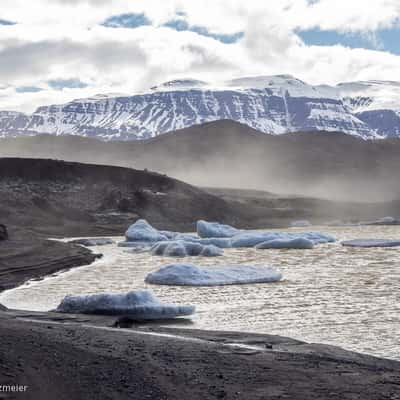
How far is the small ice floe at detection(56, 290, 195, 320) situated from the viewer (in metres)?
17.7

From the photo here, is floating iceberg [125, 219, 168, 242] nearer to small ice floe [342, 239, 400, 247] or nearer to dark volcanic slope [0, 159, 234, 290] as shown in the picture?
dark volcanic slope [0, 159, 234, 290]

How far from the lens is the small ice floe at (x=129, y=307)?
17719mm

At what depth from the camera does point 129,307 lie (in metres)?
17.8

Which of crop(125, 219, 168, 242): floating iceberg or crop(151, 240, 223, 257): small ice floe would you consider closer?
crop(151, 240, 223, 257): small ice floe

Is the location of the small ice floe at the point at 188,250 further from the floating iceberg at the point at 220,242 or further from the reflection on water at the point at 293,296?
the floating iceberg at the point at 220,242

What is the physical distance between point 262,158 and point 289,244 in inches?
3543

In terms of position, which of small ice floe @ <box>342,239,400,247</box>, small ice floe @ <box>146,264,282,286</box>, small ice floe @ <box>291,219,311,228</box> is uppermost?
small ice floe @ <box>291,219,311,228</box>

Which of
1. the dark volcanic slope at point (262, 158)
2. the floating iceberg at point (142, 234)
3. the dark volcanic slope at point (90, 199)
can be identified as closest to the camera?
the floating iceberg at point (142, 234)

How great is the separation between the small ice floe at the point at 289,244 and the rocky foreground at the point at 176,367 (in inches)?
1038

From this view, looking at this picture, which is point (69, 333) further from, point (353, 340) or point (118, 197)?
point (118, 197)

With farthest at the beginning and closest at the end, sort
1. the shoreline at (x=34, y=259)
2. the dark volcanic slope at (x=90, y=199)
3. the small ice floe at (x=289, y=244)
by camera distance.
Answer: the dark volcanic slope at (x=90, y=199) → the small ice floe at (x=289, y=244) → the shoreline at (x=34, y=259)

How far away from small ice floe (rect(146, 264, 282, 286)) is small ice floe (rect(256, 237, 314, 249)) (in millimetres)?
15030

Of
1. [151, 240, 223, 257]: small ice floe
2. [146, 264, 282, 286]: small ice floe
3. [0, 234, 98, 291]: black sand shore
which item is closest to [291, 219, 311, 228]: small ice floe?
[151, 240, 223, 257]: small ice floe

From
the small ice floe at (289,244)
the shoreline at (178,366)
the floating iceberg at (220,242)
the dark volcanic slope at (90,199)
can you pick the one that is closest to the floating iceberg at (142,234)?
the floating iceberg at (220,242)
